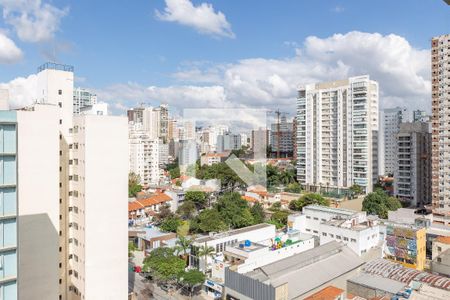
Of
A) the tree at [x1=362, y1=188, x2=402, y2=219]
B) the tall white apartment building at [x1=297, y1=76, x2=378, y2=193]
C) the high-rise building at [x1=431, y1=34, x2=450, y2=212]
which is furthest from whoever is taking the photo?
the tall white apartment building at [x1=297, y1=76, x2=378, y2=193]

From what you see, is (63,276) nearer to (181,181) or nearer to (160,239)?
(160,239)

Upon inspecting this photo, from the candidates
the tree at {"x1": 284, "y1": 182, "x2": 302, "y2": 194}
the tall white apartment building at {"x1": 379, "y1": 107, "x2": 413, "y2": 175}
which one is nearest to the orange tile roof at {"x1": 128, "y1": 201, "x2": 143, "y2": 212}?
Result: the tree at {"x1": 284, "y1": 182, "x2": 302, "y2": 194}

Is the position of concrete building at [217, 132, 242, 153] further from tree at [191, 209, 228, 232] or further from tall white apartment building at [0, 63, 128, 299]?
tall white apartment building at [0, 63, 128, 299]

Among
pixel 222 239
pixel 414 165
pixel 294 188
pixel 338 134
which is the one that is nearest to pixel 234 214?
pixel 222 239

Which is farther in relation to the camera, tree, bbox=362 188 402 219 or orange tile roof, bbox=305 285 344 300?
tree, bbox=362 188 402 219

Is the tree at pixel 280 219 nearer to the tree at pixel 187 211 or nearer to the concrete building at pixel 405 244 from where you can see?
the tree at pixel 187 211

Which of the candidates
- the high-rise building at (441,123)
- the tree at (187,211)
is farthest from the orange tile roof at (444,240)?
the tree at (187,211)

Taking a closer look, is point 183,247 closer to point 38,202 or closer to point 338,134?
point 38,202
